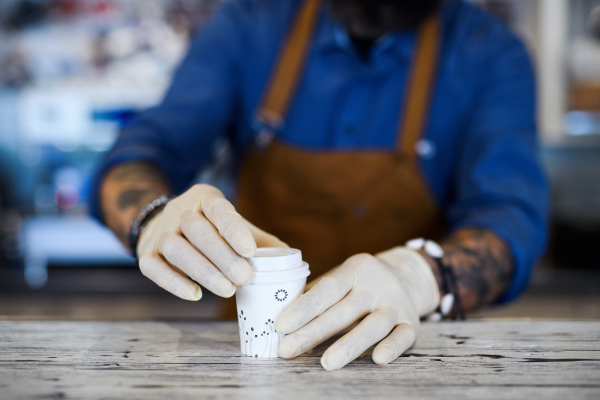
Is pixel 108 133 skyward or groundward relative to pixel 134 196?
groundward

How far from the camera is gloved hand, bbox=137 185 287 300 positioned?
642 millimetres

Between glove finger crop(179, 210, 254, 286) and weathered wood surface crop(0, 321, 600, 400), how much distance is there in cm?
11

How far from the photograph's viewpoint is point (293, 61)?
1.39 m

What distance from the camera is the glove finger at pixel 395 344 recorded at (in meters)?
0.62

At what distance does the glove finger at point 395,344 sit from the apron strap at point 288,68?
79 cm

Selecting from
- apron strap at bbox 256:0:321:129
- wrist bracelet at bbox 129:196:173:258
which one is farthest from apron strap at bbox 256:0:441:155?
wrist bracelet at bbox 129:196:173:258

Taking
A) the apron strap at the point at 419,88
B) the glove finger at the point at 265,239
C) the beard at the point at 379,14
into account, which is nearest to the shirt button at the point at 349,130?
the apron strap at the point at 419,88

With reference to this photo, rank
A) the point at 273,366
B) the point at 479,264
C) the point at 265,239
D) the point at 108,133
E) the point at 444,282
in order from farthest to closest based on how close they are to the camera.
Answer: the point at 108,133 → the point at 479,264 → the point at 444,282 → the point at 265,239 → the point at 273,366

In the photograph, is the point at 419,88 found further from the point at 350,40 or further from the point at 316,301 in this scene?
the point at 316,301

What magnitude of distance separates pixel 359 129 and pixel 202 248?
0.75m

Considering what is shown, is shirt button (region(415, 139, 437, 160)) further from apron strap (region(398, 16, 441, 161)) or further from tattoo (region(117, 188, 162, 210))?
tattoo (region(117, 188, 162, 210))

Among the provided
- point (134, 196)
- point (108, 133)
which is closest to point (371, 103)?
point (134, 196)

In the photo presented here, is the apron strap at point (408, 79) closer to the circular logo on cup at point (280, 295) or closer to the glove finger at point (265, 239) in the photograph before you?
the glove finger at point (265, 239)

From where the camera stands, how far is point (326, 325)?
0.66 meters
